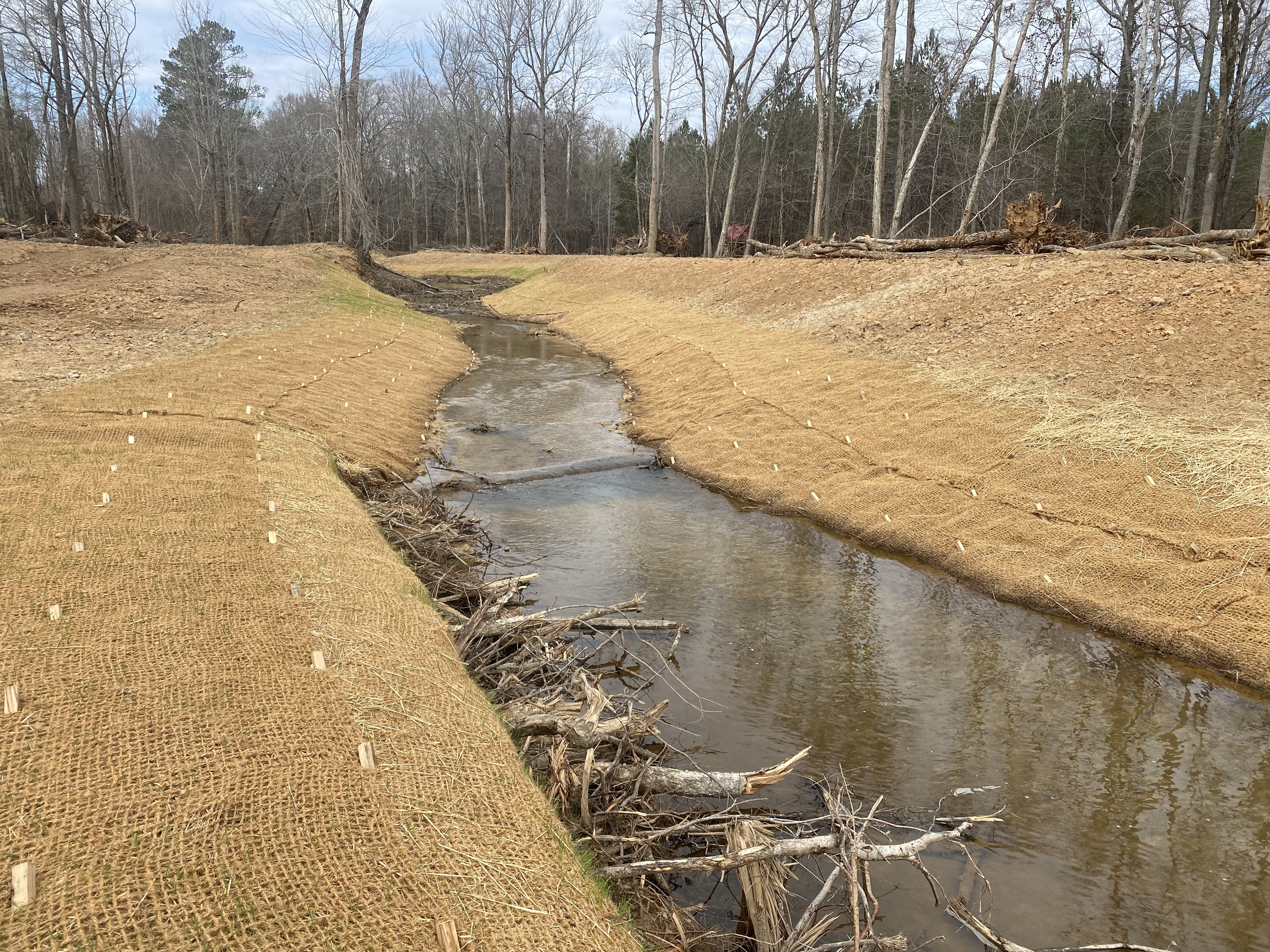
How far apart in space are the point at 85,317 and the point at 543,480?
25.9ft

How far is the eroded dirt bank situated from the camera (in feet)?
18.8

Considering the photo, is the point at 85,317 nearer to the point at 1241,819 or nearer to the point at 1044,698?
the point at 1044,698

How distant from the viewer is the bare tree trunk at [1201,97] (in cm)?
2022

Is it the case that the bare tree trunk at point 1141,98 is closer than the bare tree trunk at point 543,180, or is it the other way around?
the bare tree trunk at point 1141,98

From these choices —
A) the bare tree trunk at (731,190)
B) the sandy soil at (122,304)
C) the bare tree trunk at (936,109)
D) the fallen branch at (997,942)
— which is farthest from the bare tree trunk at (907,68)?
the fallen branch at (997,942)

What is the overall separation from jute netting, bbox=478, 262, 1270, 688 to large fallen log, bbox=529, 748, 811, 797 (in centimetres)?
352

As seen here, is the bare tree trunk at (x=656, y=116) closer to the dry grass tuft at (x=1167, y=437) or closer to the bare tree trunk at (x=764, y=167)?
the bare tree trunk at (x=764, y=167)

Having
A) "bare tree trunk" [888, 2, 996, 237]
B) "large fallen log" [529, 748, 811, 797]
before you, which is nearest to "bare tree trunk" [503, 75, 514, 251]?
"bare tree trunk" [888, 2, 996, 237]

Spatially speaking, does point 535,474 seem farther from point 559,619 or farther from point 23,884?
point 23,884

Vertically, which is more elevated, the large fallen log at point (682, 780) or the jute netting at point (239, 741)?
the jute netting at point (239, 741)

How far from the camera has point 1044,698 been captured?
192 inches

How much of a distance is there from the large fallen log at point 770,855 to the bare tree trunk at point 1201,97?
22876 millimetres

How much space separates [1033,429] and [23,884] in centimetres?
785

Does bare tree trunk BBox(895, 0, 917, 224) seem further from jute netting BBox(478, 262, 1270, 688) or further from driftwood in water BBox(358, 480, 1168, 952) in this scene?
driftwood in water BBox(358, 480, 1168, 952)
